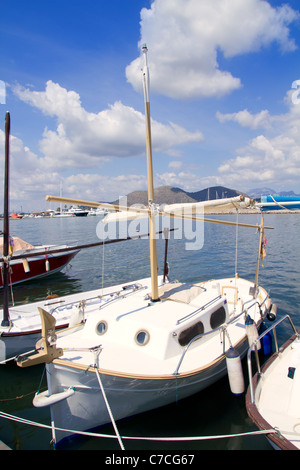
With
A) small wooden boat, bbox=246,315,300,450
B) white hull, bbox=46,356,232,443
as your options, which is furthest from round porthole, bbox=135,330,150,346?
small wooden boat, bbox=246,315,300,450

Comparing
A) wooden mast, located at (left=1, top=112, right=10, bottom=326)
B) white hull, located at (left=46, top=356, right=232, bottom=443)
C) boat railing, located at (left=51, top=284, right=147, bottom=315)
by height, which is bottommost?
white hull, located at (left=46, top=356, right=232, bottom=443)

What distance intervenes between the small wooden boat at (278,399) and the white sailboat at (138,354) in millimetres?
818

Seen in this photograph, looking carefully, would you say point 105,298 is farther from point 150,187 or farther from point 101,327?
point 150,187

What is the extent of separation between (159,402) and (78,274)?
19.9 metres

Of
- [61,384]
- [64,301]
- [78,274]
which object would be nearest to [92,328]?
[61,384]

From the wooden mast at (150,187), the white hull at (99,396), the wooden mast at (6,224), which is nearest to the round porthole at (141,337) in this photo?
the white hull at (99,396)

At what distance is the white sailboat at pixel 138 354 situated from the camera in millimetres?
5988

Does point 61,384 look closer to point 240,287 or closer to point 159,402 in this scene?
point 159,402

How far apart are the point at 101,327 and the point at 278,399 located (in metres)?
4.89

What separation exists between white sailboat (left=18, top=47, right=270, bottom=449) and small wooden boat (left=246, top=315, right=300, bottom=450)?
0.82m

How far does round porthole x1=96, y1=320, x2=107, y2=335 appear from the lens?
25.8ft

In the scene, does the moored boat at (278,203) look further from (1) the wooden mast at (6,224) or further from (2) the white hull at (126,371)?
(1) the wooden mast at (6,224)

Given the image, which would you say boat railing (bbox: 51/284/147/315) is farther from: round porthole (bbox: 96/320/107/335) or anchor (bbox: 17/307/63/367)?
anchor (bbox: 17/307/63/367)

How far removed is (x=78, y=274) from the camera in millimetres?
25438
